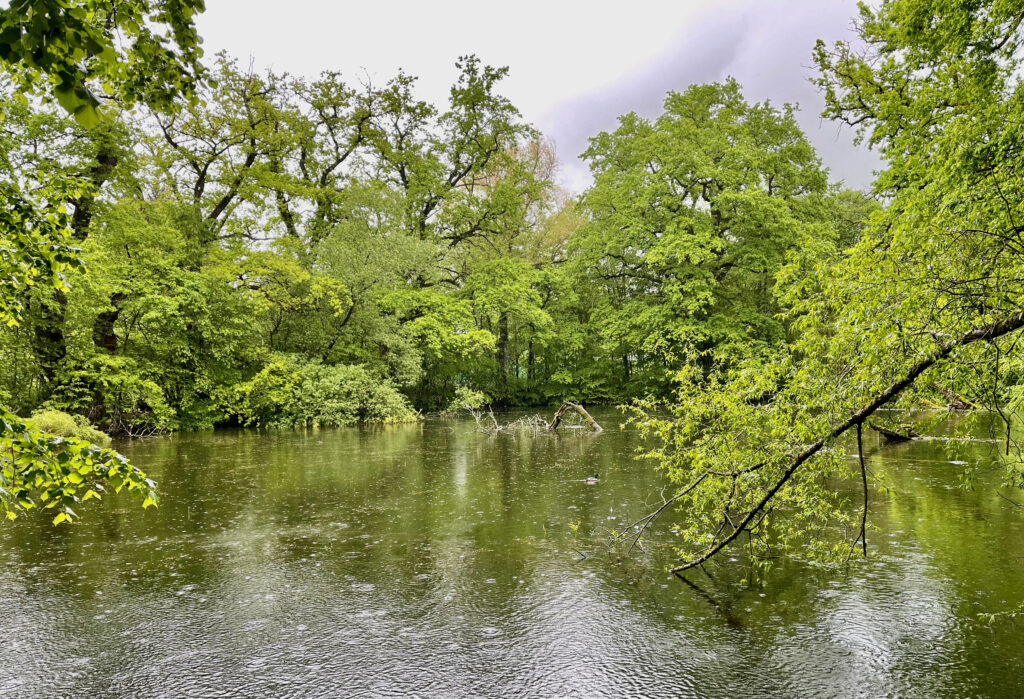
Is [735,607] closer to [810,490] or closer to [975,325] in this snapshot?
[810,490]

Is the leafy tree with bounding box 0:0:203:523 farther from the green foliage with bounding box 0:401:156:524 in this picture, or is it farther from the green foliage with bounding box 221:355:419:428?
the green foliage with bounding box 221:355:419:428

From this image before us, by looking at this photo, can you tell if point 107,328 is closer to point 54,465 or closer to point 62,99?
point 54,465

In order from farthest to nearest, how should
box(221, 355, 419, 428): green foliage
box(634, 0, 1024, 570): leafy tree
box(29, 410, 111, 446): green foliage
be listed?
box(221, 355, 419, 428): green foliage
box(29, 410, 111, 446): green foliage
box(634, 0, 1024, 570): leafy tree

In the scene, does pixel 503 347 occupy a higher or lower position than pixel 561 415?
higher

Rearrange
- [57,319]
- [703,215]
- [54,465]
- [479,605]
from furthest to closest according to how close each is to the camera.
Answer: [703,215] < [57,319] < [479,605] < [54,465]

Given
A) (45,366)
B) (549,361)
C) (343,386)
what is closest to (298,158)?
(343,386)

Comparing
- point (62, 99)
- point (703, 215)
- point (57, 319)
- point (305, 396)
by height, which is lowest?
point (305, 396)

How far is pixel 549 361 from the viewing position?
108 ft

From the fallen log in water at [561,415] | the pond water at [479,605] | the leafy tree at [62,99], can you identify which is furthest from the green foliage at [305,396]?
the leafy tree at [62,99]

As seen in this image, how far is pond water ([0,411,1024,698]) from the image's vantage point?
3.83 m

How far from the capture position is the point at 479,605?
503 cm

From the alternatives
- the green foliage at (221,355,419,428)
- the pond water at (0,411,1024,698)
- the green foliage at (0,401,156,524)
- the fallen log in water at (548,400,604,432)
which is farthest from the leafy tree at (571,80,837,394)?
the green foliage at (0,401,156,524)

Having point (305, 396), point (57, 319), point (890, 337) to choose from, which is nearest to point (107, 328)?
point (57, 319)

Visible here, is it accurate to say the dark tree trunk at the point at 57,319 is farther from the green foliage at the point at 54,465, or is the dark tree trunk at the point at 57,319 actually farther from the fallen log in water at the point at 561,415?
the green foliage at the point at 54,465
